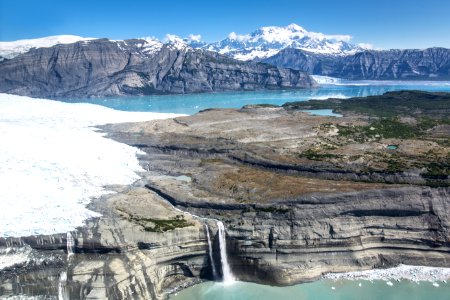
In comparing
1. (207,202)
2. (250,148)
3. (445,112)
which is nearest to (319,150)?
(250,148)

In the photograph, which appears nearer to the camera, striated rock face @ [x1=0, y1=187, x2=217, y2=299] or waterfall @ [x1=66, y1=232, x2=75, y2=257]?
striated rock face @ [x1=0, y1=187, x2=217, y2=299]

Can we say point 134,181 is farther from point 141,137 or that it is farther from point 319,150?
point 319,150

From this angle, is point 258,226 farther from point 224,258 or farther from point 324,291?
point 324,291

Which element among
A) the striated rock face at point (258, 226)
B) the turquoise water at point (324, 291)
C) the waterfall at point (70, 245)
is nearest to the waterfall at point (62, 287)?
the striated rock face at point (258, 226)

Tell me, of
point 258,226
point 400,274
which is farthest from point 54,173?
point 400,274

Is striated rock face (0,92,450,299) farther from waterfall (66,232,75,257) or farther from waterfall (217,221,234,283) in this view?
waterfall (217,221,234,283)

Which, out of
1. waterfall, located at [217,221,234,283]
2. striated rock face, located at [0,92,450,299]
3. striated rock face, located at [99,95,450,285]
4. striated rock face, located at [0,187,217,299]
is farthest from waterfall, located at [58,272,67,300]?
striated rock face, located at [99,95,450,285]

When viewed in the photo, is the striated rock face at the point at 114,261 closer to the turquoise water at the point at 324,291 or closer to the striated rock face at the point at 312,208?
the turquoise water at the point at 324,291

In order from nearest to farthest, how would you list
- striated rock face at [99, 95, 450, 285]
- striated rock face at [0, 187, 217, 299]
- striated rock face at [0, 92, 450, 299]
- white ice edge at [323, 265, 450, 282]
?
striated rock face at [0, 187, 217, 299]
striated rock face at [0, 92, 450, 299]
white ice edge at [323, 265, 450, 282]
striated rock face at [99, 95, 450, 285]
